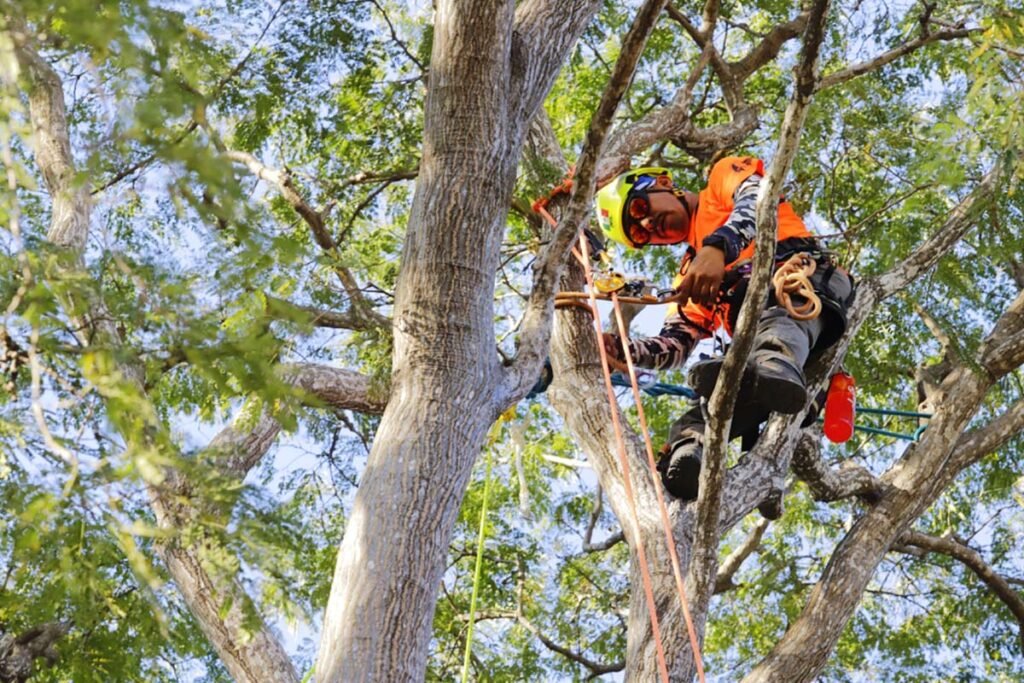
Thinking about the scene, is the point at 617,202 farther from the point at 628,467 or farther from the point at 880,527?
the point at 880,527

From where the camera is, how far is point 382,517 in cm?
277

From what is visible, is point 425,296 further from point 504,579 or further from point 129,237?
point 504,579

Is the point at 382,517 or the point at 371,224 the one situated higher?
the point at 371,224

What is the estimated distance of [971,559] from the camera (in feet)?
19.3

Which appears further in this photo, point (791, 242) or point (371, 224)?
point (371, 224)

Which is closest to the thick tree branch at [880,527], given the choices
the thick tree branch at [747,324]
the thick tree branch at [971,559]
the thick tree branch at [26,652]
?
the thick tree branch at [971,559]

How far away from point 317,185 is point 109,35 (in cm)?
444

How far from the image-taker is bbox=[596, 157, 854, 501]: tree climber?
4.02 meters

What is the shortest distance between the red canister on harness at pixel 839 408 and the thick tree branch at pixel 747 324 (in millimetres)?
911

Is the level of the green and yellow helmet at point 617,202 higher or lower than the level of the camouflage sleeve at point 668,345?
higher

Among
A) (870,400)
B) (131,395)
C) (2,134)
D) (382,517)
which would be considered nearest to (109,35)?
(2,134)

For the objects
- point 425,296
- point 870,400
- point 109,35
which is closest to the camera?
point 109,35

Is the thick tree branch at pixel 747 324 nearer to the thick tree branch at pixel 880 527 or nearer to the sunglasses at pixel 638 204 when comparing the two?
the thick tree branch at pixel 880 527

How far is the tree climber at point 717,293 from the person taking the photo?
4.02 meters
